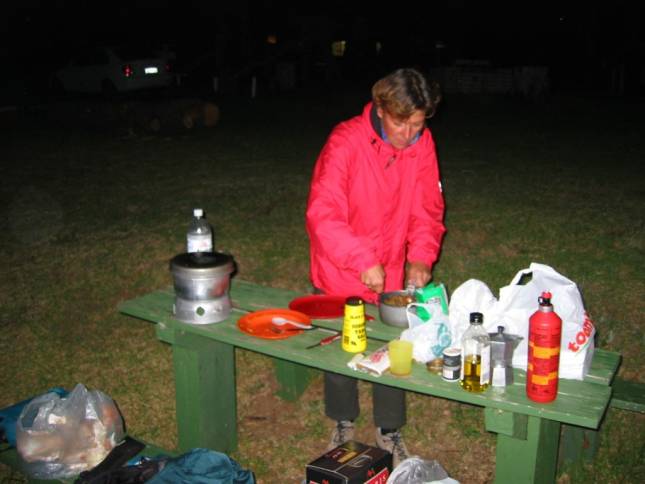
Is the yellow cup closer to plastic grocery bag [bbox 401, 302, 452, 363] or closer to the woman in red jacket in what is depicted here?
plastic grocery bag [bbox 401, 302, 452, 363]

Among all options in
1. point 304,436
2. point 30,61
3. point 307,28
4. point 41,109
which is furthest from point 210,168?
point 30,61

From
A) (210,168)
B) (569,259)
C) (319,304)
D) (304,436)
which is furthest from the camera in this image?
(210,168)

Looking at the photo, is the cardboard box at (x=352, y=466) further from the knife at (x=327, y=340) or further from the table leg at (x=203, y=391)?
Answer: the table leg at (x=203, y=391)

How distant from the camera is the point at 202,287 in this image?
3.27 meters

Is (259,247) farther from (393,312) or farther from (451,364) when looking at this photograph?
(451,364)

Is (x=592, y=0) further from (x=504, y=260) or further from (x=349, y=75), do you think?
(x=504, y=260)

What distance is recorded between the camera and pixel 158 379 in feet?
15.9

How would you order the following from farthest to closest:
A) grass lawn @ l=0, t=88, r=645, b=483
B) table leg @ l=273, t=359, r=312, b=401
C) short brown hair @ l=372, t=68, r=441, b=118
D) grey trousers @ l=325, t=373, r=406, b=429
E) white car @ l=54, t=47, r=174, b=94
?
white car @ l=54, t=47, r=174, b=94
table leg @ l=273, t=359, r=312, b=401
grass lawn @ l=0, t=88, r=645, b=483
grey trousers @ l=325, t=373, r=406, b=429
short brown hair @ l=372, t=68, r=441, b=118

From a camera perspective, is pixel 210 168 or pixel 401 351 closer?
pixel 401 351

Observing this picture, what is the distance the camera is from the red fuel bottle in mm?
2398

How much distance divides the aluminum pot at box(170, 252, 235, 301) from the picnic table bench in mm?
147

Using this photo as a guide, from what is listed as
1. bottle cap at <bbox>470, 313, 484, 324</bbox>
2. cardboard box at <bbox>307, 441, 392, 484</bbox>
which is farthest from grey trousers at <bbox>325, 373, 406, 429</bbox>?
bottle cap at <bbox>470, 313, 484, 324</bbox>

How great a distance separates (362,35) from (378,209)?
26.9m

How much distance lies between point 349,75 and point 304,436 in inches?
1024
